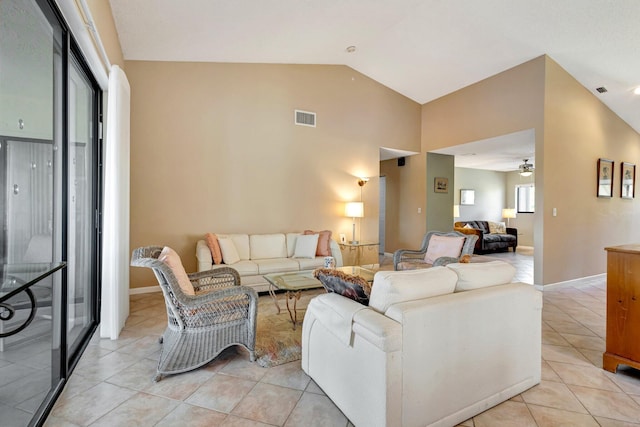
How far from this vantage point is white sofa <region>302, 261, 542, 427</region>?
148cm

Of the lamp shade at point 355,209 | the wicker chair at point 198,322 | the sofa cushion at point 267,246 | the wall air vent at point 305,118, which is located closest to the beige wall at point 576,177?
the lamp shade at point 355,209

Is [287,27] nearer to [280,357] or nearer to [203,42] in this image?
[203,42]

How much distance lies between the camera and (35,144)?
1883 millimetres

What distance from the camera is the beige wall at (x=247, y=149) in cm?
432

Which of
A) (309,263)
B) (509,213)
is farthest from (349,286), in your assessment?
(509,213)

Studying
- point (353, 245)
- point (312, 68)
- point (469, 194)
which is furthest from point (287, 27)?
point (469, 194)

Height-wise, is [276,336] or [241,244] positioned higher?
[241,244]

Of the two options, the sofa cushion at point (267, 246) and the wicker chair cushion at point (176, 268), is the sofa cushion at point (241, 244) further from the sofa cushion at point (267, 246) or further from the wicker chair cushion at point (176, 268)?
the wicker chair cushion at point (176, 268)

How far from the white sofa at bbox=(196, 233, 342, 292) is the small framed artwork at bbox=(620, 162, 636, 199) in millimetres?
5655

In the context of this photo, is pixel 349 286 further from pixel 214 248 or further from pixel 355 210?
pixel 355 210

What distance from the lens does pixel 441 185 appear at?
269 inches

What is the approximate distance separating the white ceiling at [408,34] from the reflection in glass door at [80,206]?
3.61 feet

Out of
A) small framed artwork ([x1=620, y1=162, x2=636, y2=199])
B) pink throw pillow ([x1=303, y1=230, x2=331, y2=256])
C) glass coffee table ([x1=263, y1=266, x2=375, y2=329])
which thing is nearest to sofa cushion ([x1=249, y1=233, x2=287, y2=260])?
pink throw pillow ([x1=303, y1=230, x2=331, y2=256])

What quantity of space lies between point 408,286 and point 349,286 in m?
0.39
